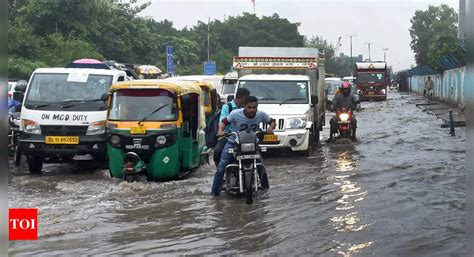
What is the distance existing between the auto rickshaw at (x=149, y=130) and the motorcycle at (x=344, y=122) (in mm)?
5779

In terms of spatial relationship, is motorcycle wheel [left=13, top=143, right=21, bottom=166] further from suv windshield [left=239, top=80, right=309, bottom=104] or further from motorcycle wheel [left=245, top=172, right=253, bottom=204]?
motorcycle wheel [left=245, top=172, right=253, bottom=204]

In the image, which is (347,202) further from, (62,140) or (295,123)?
(62,140)

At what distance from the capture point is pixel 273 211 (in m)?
8.05

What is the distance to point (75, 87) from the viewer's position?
1170 centimetres

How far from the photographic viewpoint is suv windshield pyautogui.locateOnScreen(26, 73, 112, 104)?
37.7ft

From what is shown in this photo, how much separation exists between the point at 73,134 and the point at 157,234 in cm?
478

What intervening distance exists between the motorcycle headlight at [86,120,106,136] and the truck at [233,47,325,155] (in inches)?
144

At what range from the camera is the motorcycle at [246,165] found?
8.38m

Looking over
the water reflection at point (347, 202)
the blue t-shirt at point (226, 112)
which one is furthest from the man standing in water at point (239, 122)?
the water reflection at point (347, 202)

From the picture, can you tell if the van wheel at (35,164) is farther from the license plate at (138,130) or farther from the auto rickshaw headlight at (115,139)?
the license plate at (138,130)

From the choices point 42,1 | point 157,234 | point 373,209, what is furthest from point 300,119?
point 42,1

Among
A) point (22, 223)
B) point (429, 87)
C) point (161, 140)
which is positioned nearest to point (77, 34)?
point (161, 140)

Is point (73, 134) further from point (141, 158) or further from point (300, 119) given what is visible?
point (300, 119)

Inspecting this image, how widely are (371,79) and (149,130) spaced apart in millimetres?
34357
